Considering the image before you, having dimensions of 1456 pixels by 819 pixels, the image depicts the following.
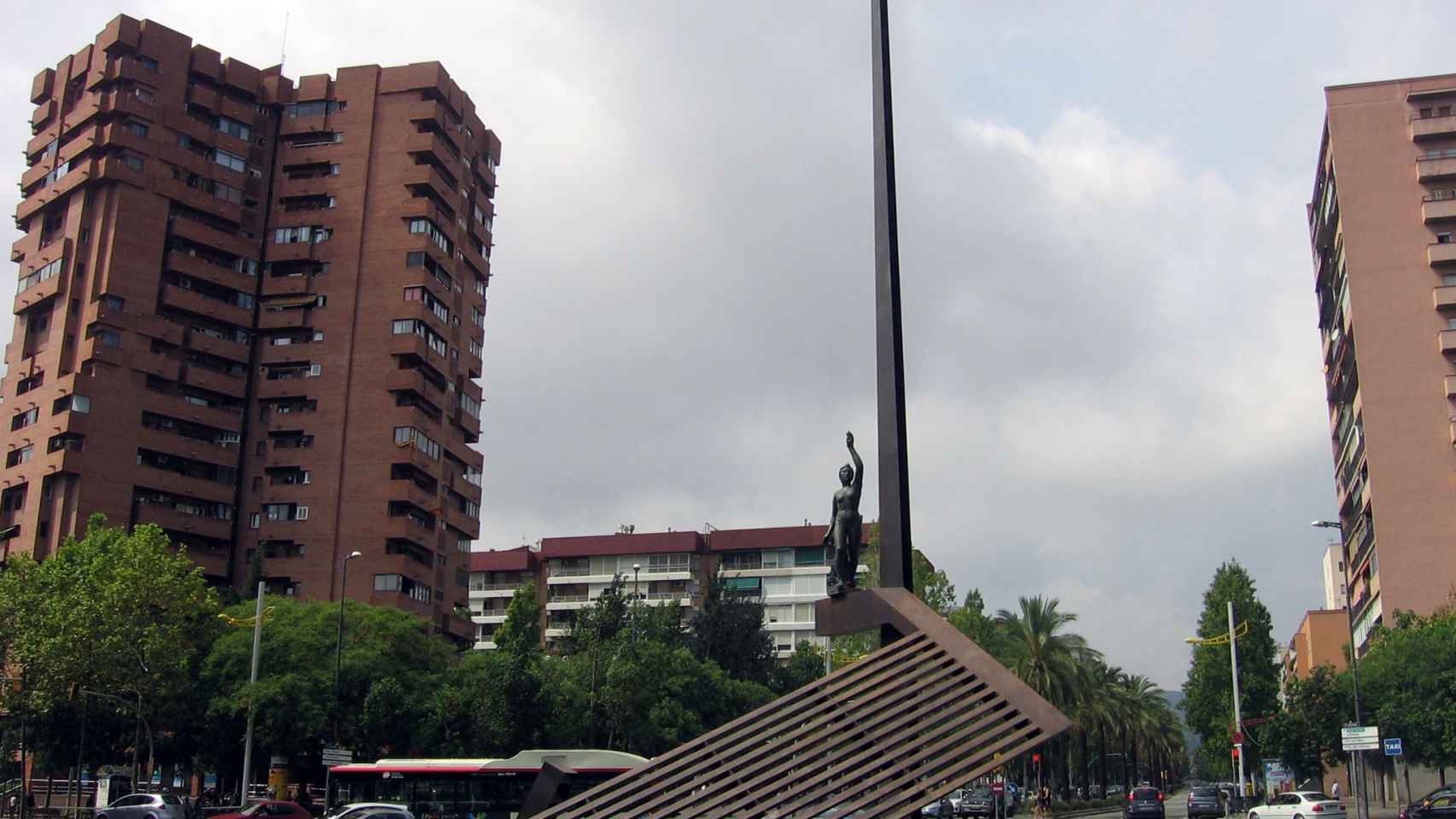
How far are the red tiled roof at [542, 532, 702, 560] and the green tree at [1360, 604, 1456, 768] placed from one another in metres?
60.0

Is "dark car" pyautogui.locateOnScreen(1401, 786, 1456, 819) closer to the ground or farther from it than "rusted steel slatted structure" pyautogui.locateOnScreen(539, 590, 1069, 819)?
closer to the ground

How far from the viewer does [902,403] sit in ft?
60.1

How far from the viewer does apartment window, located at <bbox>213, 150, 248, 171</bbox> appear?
7825 cm

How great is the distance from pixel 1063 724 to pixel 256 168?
3025 inches

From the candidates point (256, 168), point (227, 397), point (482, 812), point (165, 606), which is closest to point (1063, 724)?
point (482, 812)

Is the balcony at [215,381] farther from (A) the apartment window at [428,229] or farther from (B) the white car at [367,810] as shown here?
(B) the white car at [367,810]

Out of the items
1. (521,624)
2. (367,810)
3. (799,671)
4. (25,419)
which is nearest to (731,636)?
(799,671)

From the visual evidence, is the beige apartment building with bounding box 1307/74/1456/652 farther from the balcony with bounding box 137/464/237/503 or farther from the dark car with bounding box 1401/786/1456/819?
the balcony with bounding box 137/464/237/503

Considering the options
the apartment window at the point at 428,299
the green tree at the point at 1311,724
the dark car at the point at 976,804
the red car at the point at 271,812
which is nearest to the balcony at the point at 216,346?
the apartment window at the point at 428,299

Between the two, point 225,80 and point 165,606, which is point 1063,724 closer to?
point 165,606

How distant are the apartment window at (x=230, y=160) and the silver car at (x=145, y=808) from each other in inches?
2000

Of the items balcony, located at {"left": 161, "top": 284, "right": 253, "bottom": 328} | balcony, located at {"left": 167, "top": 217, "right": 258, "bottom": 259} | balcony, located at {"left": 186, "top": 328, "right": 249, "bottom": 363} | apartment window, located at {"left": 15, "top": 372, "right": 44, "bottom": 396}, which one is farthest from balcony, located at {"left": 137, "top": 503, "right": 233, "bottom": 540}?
balcony, located at {"left": 167, "top": 217, "right": 258, "bottom": 259}

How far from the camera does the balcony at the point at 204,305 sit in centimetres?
7406

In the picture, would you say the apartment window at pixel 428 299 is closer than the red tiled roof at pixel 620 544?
Yes
